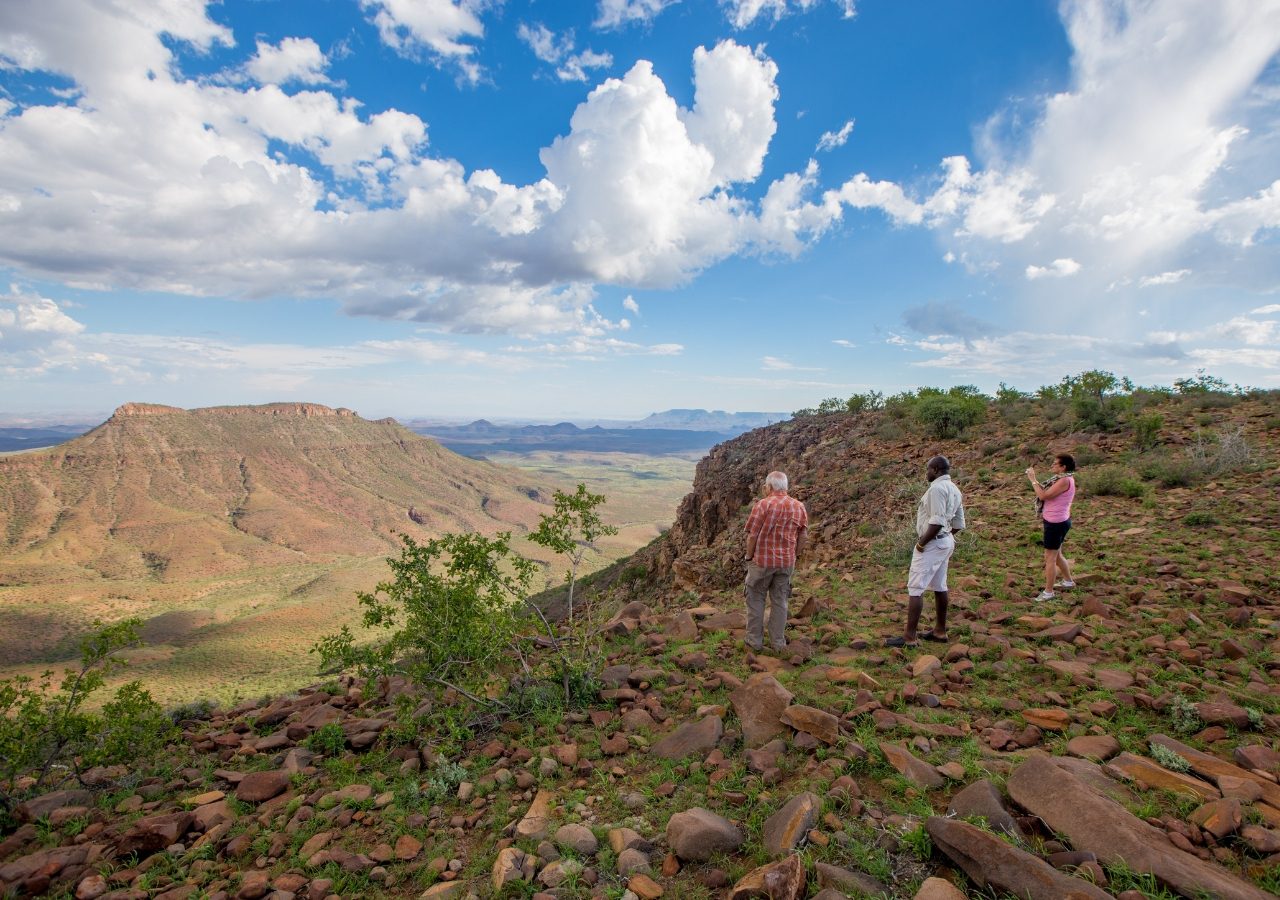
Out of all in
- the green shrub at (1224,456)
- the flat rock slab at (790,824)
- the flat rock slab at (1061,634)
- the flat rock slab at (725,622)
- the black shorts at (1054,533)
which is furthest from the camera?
the green shrub at (1224,456)

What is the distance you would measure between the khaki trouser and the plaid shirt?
0.42 ft

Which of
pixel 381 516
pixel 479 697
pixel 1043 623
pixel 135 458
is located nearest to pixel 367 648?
pixel 479 697

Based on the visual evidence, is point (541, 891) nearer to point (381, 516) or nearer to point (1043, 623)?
point (1043, 623)

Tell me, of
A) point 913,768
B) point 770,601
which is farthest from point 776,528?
point 913,768

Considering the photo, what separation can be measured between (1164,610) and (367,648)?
8.67 metres

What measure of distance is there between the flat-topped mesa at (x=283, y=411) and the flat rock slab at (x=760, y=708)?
15608 cm

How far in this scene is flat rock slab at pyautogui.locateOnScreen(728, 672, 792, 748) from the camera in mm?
4688

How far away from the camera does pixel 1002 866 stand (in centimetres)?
269

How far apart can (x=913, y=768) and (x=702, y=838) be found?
1.57 metres

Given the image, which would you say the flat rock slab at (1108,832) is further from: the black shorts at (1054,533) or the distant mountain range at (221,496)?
the distant mountain range at (221,496)

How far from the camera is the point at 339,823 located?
4.46 metres

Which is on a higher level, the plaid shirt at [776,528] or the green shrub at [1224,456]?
the green shrub at [1224,456]

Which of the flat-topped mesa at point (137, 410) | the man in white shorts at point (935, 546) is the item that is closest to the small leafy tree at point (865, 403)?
the man in white shorts at point (935, 546)

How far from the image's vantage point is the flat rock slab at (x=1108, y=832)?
2.52 m
